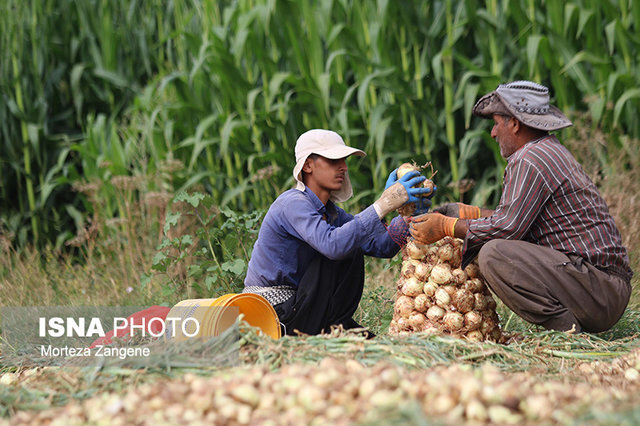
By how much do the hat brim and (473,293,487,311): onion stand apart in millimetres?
783

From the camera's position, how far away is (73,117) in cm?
687

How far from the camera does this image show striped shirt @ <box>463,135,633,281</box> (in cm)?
286

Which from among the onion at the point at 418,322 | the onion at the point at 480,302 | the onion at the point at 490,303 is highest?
the onion at the point at 480,302

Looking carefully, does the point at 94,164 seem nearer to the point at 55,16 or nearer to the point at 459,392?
the point at 55,16

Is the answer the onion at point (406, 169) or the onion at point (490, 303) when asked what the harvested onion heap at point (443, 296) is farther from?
the onion at point (406, 169)

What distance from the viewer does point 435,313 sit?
2.81 meters

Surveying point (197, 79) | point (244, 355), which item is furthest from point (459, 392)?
point (197, 79)

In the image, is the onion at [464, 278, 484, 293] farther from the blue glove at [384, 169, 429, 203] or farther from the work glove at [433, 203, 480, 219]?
the blue glove at [384, 169, 429, 203]

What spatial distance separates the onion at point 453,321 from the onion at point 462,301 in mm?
39

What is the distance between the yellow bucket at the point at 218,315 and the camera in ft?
8.57

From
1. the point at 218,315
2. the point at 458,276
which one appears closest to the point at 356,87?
the point at 458,276

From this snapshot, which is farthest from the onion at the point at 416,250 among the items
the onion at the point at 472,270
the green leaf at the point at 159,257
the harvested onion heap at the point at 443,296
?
the green leaf at the point at 159,257

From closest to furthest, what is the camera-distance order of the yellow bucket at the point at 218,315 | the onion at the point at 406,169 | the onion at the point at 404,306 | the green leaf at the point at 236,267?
the yellow bucket at the point at 218,315, the onion at the point at 404,306, the onion at the point at 406,169, the green leaf at the point at 236,267

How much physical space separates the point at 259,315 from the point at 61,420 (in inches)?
51.5
